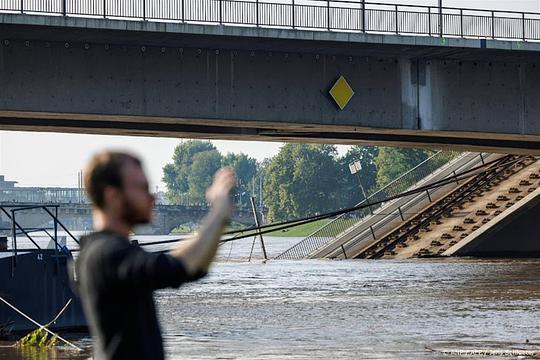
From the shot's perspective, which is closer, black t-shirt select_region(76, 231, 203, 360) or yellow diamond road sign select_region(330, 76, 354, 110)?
black t-shirt select_region(76, 231, 203, 360)

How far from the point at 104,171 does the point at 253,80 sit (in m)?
30.4

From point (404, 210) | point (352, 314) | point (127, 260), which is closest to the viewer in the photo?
point (127, 260)

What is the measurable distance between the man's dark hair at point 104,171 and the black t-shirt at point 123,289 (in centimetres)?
16

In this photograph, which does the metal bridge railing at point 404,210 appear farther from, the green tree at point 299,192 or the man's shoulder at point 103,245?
the green tree at point 299,192

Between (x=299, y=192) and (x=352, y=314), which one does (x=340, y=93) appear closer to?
(x=352, y=314)

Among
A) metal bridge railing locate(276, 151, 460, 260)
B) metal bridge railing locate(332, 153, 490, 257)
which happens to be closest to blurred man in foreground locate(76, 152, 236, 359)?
metal bridge railing locate(276, 151, 460, 260)

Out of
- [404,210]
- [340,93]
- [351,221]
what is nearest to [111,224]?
[340,93]

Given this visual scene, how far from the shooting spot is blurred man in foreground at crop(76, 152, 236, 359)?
4.87 meters

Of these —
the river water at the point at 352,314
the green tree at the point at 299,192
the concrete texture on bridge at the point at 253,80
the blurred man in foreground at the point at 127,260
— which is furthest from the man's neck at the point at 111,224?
the green tree at the point at 299,192

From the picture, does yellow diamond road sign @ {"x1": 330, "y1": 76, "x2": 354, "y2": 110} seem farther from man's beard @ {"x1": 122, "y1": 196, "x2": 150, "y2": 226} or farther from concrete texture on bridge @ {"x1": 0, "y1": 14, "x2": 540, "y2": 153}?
man's beard @ {"x1": 122, "y1": 196, "x2": 150, "y2": 226}

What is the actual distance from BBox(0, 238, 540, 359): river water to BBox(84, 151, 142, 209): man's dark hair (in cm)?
1312

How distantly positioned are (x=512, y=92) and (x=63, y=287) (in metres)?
17.8

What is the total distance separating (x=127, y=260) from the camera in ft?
15.9

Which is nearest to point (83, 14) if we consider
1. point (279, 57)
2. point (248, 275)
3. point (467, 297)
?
point (279, 57)
